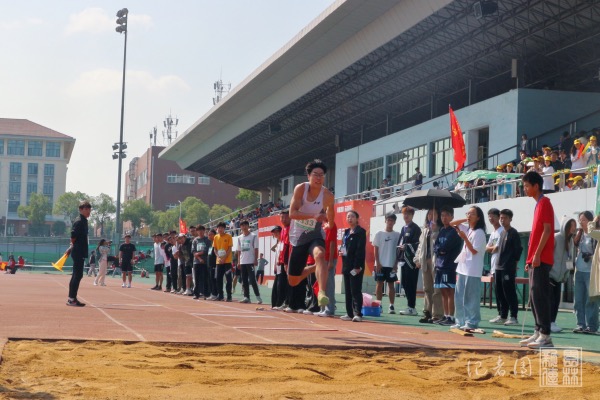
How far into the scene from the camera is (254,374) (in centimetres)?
777

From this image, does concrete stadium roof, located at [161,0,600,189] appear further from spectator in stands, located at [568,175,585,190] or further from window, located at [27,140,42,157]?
window, located at [27,140,42,157]

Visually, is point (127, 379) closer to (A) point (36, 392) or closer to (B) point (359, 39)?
(A) point (36, 392)

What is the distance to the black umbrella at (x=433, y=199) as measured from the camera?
16.8 meters

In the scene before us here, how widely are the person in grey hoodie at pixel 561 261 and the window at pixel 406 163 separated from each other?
29180mm

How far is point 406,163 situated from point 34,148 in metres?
117

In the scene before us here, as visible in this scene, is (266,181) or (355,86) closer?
(355,86)

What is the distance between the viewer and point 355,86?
154 feet

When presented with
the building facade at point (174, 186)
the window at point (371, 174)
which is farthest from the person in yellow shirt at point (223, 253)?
the building facade at point (174, 186)

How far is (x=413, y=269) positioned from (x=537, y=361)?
793 centimetres

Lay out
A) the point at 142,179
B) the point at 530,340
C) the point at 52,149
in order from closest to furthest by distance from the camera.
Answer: the point at 530,340
the point at 142,179
the point at 52,149

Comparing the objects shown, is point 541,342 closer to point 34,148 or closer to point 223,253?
point 223,253

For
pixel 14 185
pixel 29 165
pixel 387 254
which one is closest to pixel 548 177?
pixel 387 254

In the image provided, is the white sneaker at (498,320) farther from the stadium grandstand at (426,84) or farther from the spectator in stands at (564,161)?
the stadium grandstand at (426,84)

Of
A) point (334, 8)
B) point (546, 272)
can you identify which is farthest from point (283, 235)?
point (334, 8)
